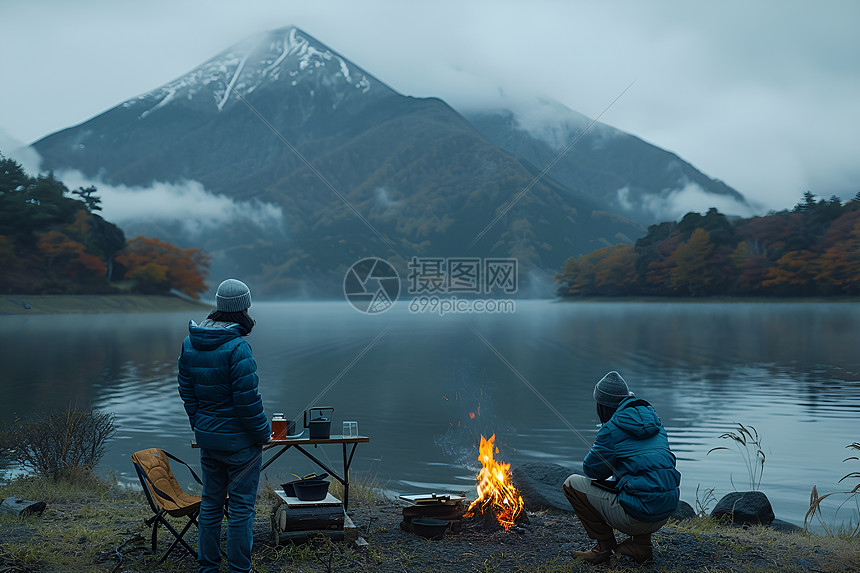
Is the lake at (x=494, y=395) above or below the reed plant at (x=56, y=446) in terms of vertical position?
below

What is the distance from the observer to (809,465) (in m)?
10.8

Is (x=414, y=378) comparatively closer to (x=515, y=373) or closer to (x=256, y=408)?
(x=515, y=373)

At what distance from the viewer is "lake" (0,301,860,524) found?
10.8 m

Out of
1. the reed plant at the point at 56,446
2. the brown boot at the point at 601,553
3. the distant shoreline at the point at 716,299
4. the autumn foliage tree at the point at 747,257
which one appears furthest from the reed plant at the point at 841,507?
the distant shoreline at the point at 716,299

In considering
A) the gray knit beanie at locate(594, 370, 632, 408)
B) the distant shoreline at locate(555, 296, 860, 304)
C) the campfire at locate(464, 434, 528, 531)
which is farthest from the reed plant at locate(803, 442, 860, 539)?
the distant shoreline at locate(555, 296, 860, 304)

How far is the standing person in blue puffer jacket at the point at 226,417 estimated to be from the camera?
408 cm

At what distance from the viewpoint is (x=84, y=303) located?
79.1 m

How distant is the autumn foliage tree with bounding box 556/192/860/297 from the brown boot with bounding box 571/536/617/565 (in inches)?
3135

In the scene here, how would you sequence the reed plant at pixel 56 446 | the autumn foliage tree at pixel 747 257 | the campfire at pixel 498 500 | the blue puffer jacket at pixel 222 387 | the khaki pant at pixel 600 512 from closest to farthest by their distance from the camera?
the blue puffer jacket at pixel 222 387 < the khaki pant at pixel 600 512 < the campfire at pixel 498 500 < the reed plant at pixel 56 446 < the autumn foliage tree at pixel 747 257

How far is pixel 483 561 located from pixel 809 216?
89.7 metres

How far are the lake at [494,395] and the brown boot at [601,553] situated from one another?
413 cm

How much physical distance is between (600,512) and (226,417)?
8.42 feet

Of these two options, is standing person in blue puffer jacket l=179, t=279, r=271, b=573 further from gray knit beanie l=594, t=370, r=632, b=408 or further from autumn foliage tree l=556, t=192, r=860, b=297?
autumn foliage tree l=556, t=192, r=860, b=297

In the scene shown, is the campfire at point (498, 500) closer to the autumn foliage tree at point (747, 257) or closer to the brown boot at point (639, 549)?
the brown boot at point (639, 549)
